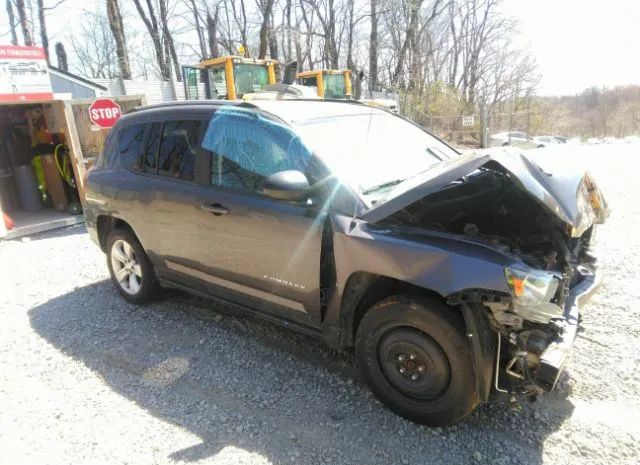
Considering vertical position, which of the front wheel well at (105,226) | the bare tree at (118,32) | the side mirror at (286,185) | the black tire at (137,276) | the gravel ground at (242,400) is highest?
the bare tree at (118,32)

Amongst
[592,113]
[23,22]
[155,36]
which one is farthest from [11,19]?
[592,113]

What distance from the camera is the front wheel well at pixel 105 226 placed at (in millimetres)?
4523

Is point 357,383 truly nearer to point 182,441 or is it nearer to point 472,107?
point 182,441

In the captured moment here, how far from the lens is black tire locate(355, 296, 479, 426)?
2.45 m

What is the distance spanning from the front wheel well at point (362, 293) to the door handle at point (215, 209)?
1094 millimetres

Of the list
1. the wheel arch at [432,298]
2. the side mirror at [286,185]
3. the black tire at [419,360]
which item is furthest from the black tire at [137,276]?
the black tire at [419,360]

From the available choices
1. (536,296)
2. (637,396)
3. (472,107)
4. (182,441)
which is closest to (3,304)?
(182,441)

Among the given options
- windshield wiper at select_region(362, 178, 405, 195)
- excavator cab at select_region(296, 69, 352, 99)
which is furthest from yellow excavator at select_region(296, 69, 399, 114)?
windshield wiper at select_region(362, 178, 405, 195)

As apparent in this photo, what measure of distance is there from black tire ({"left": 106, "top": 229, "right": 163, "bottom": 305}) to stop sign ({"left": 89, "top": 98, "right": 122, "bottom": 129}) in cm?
457

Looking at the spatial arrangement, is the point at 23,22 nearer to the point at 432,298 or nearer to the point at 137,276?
the point at 137,276

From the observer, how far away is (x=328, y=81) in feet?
50.3

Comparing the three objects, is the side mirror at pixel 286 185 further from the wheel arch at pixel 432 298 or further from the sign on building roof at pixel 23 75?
the sign on building roof at pixel 23 75

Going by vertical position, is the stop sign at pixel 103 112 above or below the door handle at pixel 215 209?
above

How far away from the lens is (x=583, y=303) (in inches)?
106
